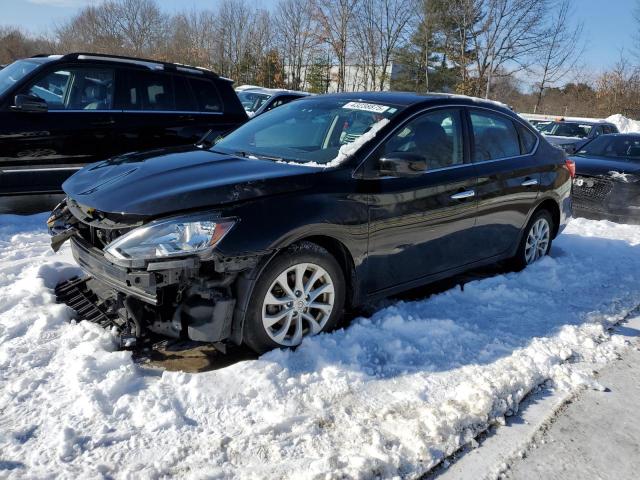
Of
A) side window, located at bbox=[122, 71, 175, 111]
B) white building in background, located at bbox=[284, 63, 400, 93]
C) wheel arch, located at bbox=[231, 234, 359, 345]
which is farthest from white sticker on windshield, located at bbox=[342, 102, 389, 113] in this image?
white building in background, located at bbox=[284, 63, 400, 93]

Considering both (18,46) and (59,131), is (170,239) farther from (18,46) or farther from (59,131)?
(18,46)

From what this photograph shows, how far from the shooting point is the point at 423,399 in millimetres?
3021

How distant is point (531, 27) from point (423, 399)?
29.3 m

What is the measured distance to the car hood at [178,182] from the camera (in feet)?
10.0

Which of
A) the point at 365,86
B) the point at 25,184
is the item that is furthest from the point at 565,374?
the point at 365,86

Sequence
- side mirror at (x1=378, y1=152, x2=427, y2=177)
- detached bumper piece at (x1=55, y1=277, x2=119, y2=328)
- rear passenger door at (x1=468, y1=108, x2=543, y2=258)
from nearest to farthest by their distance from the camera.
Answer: detached bumper piece at (x1=55, y1=277, x2=119, y2=328), side mirror at (x1=378, y1=152, x2=427, y2=177), rear passenger door at (x1=468, y1=108, x2=543, y2=258)

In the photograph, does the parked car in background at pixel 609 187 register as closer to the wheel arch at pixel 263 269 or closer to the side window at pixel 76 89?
the wheel arch at pixel 263 269

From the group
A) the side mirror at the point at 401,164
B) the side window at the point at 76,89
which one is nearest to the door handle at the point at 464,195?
the side mirror at the point at 401,164

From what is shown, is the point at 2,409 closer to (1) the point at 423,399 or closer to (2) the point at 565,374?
(1) the point at 423,399

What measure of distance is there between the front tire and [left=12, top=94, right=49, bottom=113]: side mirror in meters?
4.12

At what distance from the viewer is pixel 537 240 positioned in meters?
5.56

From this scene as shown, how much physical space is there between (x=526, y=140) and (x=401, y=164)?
2.32m

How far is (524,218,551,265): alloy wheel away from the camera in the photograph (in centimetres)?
544

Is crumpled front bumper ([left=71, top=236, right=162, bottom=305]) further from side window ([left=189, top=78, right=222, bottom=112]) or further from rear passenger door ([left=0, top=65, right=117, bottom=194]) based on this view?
side window ([left=189, top=78, right=222, bottom=112])
